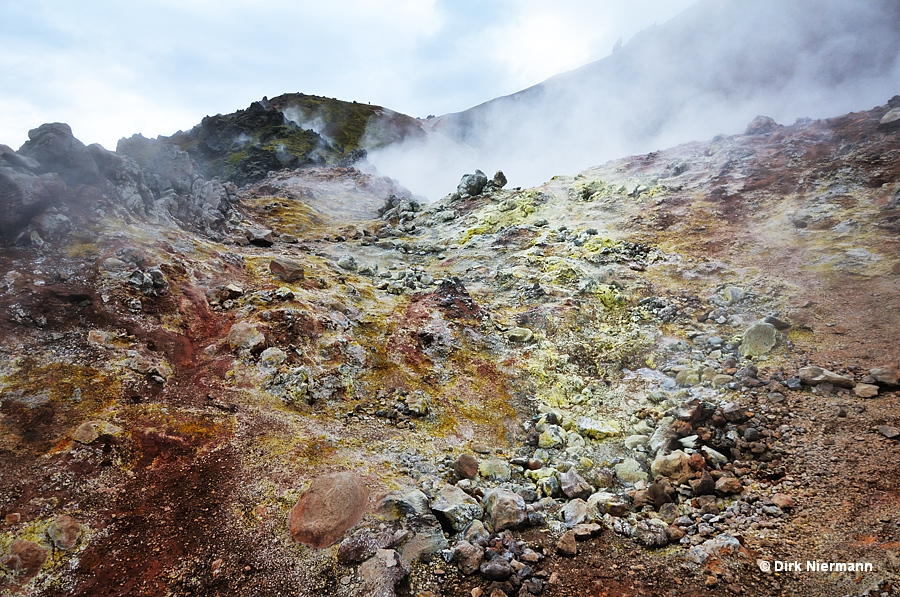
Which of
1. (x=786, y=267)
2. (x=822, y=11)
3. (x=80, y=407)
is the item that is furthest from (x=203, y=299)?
(x=822, y=11)

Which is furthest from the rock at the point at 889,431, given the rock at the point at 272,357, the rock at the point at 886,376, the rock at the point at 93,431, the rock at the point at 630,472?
the rock at the point at 93,431

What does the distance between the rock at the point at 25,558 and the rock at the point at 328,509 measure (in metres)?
3.84

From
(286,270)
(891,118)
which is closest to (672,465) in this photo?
(286,270)

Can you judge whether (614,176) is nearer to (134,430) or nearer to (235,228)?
(235,228)

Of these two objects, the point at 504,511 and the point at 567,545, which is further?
the point at 504,511

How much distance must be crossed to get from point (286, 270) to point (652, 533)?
720 inches

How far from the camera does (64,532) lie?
6781mm

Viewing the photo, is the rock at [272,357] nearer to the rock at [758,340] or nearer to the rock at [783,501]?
the rock at [783,501]

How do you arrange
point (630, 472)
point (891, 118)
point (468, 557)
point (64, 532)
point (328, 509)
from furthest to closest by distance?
point (891, 118) < point (630, 472) < point (328, 509) < point (468, 557) < point (64, 532)

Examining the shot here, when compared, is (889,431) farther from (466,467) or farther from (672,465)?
(466,467)

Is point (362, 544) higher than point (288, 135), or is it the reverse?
point (288, 135)

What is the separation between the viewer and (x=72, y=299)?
12031mm

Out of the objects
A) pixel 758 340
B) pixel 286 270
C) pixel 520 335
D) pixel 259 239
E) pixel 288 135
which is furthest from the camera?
pixel 288 135

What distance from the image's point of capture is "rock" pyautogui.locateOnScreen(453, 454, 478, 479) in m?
10.2
